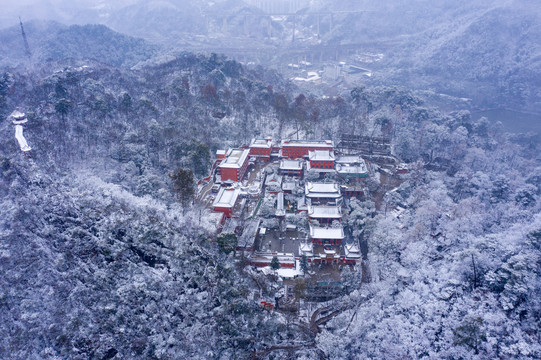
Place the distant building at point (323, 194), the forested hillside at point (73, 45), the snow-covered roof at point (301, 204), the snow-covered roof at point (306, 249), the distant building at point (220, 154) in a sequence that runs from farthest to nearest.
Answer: the forested hillside at point (73, 45) < the distant building at point (220, 154) < the distant building at point (323, 194) < the snow-covered roof at point (301, 204) < the snow-covered roof at point (306, 249)

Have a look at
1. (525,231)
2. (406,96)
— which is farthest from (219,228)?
(406,96)

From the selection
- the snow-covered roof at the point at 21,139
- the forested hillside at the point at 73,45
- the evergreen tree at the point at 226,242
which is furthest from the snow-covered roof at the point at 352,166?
the forested hillside at the point at 73,45

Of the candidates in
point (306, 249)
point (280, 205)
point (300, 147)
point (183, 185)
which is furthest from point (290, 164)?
point (183, 185)

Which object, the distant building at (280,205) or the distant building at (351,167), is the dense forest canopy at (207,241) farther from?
the distant building at (351,167)

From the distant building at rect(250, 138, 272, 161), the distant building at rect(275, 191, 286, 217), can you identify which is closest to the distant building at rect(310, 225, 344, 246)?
the distant building at rect(275, 191, 286, 217)

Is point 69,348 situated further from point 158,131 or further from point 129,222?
point 158,131

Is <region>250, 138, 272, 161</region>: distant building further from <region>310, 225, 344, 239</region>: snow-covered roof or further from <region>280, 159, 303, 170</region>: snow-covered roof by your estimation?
<region>310, 225, 344, 239</region>: snow-covered roof
